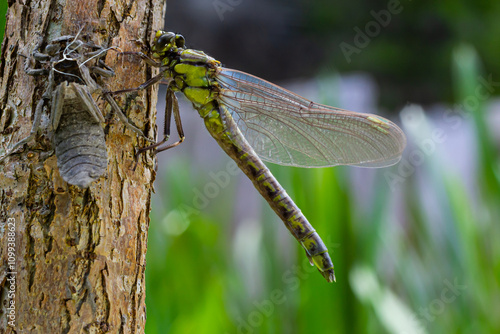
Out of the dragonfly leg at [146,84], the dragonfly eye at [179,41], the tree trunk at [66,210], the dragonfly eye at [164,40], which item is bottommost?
the tree trunk at [66,210]

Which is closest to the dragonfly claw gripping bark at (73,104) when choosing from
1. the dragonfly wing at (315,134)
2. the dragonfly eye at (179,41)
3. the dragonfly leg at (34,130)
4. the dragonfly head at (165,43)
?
the dragonfly leg at (34,130)

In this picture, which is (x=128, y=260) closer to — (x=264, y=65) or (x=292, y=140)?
(x=292, y=140)

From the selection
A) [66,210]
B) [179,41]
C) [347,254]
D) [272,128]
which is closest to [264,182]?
[272,128]

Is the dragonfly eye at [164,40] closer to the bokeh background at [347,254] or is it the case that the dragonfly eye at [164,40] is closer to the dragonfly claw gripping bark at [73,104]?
the dragonfly claw gripping bark at [73,104]

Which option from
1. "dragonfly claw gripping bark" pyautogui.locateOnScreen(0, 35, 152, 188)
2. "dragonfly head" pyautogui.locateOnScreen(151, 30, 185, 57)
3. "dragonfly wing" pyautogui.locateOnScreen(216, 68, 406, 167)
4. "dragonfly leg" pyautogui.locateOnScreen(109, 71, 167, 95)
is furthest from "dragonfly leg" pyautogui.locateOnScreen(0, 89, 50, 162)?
"dragonfly wing" pyautogui.locateOnScreen(216, 68, 406, 167)

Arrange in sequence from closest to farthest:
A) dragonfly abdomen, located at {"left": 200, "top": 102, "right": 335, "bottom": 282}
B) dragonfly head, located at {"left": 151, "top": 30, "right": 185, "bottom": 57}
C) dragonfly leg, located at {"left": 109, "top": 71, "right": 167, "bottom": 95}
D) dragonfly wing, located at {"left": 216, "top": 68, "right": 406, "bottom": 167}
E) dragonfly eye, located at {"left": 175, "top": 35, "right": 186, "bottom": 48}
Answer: dragonfly leg, located at {"left": 109, "top": 71, "right": 167, "bottom": 95}, dragonfly head, located at {"left": 151, "top": 30, "right": 185, "bottom": 57}, dragonfly eye, located at {"left": 175, "top": 35, "right": 186, "bottom": 48}, dragonfly abdomen, located at {"left": 200, "top": 102, "right": 335, "bottom": 282}, dragonfly wing, located at {"left": 216, "top": 68, "right": 406, "bottom": 167}

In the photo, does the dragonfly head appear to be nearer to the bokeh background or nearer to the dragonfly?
the dragonfly
